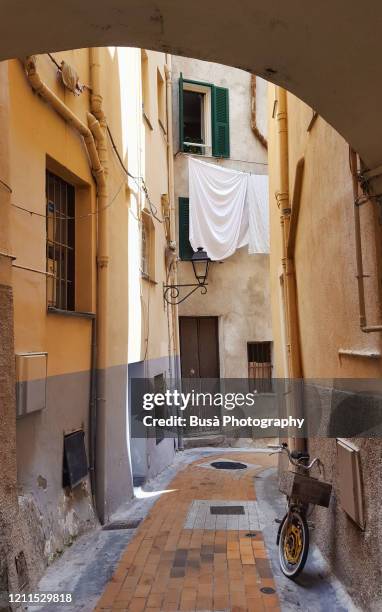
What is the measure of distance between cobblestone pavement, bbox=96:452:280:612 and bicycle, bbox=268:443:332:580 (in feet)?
0.72

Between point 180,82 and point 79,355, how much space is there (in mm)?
10598

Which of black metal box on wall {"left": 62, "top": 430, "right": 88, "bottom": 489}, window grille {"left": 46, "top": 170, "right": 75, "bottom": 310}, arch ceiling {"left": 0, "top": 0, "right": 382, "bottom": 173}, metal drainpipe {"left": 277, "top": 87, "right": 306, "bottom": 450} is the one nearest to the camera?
arch ceiling {"left": 0, "top": 0, "right": 382, "bottom": 173}

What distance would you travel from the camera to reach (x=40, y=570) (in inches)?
184

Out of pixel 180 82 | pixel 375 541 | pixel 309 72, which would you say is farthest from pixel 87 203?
pixel 180 82

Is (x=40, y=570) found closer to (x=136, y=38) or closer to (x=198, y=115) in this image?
(x=136, y=38)

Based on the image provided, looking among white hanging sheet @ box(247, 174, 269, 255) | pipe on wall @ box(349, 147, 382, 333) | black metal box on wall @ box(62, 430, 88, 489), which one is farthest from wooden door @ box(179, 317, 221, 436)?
pipe on wall @ box(349, 147, 382, 333)

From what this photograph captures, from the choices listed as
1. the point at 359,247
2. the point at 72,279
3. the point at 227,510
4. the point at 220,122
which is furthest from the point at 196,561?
the point at 220,122

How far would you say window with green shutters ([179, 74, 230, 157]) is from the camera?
14867 millimetres

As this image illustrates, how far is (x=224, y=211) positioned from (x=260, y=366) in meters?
4.23

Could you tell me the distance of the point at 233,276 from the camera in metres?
14.7

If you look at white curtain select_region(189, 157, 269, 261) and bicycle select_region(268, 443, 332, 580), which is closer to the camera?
bicycle select_region(268, 443, 332, 580)

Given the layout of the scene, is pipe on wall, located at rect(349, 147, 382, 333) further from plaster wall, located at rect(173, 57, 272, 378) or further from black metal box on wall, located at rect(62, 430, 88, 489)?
plaster wall, located at rect(173, 57, 272, 378)

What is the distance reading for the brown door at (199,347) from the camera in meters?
14.5

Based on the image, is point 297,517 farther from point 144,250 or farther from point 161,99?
point 161,99
